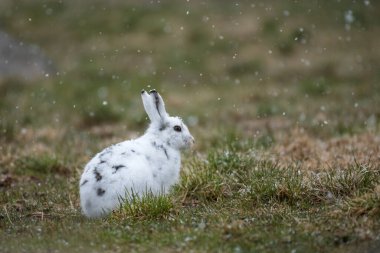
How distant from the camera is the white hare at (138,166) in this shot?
8.11m

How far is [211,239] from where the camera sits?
716 centimetres

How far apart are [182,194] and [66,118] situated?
299 inches

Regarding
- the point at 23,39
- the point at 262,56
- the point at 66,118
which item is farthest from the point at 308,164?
the point at 23,39

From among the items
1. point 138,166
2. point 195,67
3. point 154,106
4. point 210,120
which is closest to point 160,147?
point 154,106

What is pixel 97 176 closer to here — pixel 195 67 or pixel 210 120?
pixel 210 120

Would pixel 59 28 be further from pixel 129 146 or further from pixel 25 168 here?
pixel 129 146

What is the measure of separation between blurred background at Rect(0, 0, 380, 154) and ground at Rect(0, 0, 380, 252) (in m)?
0.06

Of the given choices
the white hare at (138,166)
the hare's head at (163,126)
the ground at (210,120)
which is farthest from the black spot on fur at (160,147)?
the ground at (210,120)

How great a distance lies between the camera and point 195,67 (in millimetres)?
21078

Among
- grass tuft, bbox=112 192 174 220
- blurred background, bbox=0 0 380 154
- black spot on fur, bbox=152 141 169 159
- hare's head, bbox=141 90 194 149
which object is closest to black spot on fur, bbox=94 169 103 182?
grass tuft, bbox=112 192 174 220

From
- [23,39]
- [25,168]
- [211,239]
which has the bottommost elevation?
[211,239]

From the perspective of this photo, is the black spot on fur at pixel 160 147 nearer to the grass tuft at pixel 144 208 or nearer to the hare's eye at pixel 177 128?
the hare's eye at pixel 177 128

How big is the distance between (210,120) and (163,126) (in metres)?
6.64

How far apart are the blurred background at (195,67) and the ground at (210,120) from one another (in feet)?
0.20
